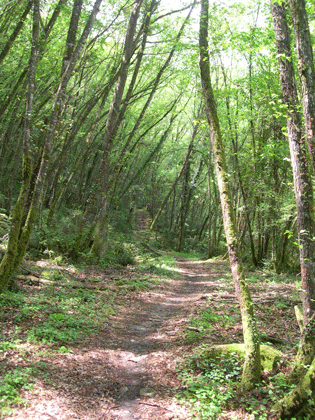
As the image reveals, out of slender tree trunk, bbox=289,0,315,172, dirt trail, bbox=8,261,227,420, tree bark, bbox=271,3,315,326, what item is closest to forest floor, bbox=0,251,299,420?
dirt trail, bbox=8,261,227,420

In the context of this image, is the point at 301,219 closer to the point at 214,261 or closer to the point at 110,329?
the point at 110,329

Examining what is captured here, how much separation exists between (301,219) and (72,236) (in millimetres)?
10393

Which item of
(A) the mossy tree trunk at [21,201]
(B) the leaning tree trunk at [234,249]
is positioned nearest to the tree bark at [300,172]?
(B) the leaning tree trunk at [234,249]

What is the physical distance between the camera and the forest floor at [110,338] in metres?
3.74

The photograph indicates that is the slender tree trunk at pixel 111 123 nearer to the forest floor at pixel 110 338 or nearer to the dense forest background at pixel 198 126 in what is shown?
the dense forest background at pixel 198 126

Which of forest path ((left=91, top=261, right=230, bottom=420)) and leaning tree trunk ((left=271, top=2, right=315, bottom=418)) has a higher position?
leaning tree trunk ((left=271, top=2, right=315, bottom=418))

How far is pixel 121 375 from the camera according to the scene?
4.67 m

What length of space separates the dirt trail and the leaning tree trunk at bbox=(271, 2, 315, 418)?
4.60 feet

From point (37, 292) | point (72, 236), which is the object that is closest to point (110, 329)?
point (37, 292)

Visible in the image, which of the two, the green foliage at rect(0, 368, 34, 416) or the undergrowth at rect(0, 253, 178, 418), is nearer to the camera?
the green foliage at rect(0, 368, 34, 416)

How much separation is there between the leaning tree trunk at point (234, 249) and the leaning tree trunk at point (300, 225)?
0.53m

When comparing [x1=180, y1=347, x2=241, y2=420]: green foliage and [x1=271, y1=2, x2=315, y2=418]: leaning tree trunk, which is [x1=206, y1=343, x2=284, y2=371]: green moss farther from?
[x1=271, y1=2, x2=315, y2=418]: leaning tree trunk

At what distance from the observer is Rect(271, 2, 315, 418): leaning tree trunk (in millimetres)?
3496

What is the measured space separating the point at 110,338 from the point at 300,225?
4178 mm
